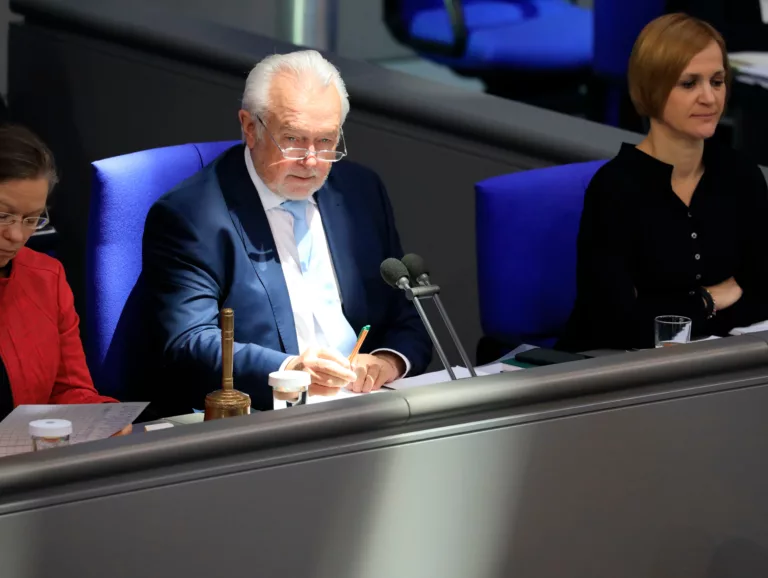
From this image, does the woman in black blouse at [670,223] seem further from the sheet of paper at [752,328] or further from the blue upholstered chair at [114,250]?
the blue upholstered chair at [114,250]

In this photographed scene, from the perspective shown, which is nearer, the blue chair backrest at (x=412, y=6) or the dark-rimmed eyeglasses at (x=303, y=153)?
the dark-rimmed eyeglasses at (x=303, y=153)

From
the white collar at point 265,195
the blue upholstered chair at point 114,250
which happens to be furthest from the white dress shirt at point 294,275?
the blue upholstered chair at point 114,250

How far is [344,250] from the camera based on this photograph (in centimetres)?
250

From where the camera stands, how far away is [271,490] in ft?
4.24

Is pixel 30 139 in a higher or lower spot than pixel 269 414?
higher

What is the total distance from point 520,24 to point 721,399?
13.0 feet

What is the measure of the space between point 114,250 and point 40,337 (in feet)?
1.08

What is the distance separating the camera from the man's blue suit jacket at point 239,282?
7.43ft

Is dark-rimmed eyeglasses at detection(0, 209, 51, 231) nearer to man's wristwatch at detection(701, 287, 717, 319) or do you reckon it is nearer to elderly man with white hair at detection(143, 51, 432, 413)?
elderly man with white hair at detection(143, 51, 432, 413)

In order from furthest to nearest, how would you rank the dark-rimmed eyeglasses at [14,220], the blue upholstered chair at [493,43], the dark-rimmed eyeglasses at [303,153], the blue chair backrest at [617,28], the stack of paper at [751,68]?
the blue upholstered chair at [493,43] < the blue chair backrest at [617,28] < the stack of paper at [751,68] < the dark-rimmed eyeglasses at [303,153] < the dark-rimmed eyeglasses at [14,220]

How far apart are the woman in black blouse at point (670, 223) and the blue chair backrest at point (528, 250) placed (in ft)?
0.31

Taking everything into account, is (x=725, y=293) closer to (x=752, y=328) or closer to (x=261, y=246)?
(x=752, y=328)

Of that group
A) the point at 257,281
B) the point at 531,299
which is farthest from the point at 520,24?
the point at 257,281

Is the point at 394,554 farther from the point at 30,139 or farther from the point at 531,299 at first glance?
the point at 531,299
